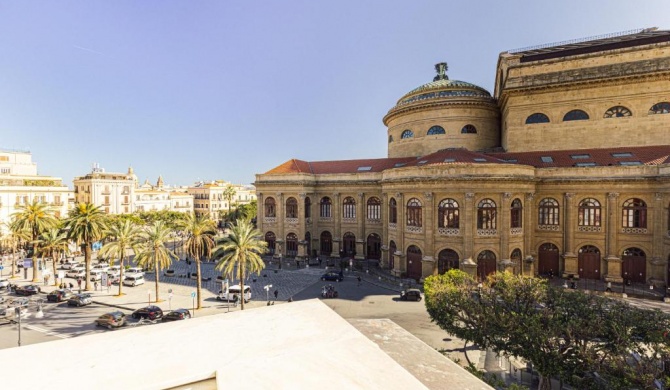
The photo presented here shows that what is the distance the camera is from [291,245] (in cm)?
4984

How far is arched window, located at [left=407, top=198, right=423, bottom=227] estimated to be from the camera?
3630cm

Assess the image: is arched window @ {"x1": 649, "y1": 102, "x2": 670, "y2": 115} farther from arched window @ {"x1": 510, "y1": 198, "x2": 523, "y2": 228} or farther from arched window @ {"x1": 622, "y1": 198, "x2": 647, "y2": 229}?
arched window @ {"x1": 510, "y1": 198, "x2": 523, "y2": 228}

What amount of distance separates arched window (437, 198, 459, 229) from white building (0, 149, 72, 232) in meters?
61.3

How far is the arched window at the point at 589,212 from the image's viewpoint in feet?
115

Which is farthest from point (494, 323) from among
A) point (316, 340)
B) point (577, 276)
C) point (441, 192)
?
point (577, 276)

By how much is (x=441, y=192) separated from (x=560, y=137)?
64.5 feet

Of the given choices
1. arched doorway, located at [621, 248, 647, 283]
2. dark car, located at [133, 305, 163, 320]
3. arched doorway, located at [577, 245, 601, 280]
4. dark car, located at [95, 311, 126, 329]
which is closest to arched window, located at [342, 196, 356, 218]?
arched doorway, located at [577, 245, 601, 280]

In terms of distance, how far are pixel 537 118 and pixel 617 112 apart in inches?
322

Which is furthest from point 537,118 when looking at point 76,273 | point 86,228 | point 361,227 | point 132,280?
point 76,273

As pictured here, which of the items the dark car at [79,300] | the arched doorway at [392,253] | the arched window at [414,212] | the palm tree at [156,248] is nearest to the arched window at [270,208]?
the arched doorway at [392,253]

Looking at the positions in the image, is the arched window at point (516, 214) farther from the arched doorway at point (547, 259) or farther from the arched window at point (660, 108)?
the arched window at point (660, 108)

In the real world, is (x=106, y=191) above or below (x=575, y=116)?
below

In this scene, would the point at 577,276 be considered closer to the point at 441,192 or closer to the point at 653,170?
the point at 653,170

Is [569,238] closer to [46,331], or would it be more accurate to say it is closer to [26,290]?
[46,331]
